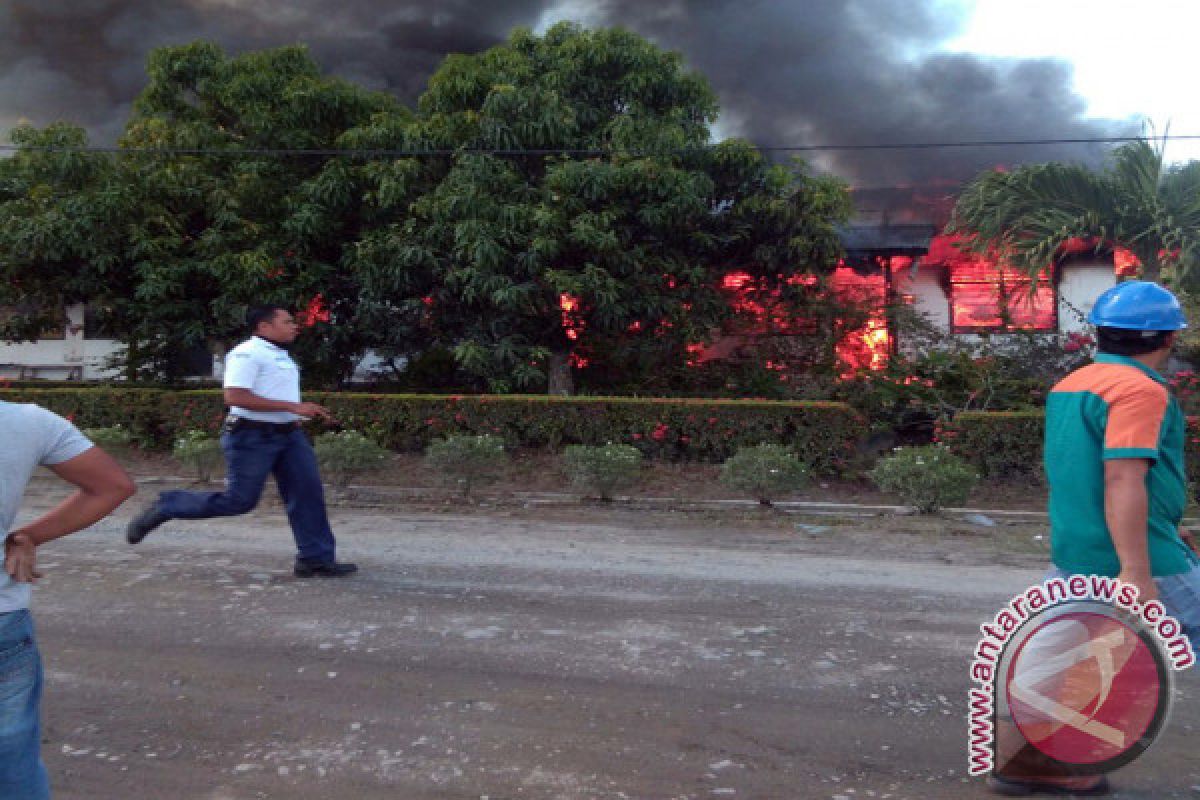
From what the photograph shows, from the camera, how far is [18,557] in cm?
210

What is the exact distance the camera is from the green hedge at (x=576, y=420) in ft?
34.9

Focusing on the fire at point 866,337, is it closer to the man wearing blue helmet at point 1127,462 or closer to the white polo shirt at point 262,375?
the white polo shirt at point 262,375

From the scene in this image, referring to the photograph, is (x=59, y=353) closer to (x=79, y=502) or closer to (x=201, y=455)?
(x=201, y=455)

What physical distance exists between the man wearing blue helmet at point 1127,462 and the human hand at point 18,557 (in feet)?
9.28

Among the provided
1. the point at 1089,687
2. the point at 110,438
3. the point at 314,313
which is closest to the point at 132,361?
the point at 314,313

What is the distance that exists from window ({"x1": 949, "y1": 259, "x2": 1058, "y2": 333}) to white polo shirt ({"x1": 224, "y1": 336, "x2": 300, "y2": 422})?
1122cm

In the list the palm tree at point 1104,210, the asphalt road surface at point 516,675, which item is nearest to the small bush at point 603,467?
the asphalt road surface at point 516,675

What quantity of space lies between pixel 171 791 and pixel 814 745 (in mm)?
2318

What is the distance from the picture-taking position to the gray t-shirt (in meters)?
2.06

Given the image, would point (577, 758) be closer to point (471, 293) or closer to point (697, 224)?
point (471, 293)

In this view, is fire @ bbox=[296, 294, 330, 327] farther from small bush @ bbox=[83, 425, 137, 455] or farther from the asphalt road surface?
the asphalt road surface

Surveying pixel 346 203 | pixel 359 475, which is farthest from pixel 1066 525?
pixel 346 203

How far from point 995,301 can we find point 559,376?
25.7ft

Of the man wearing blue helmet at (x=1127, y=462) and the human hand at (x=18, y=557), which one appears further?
the man wearing blue helmet at (x=1127, y=462)
